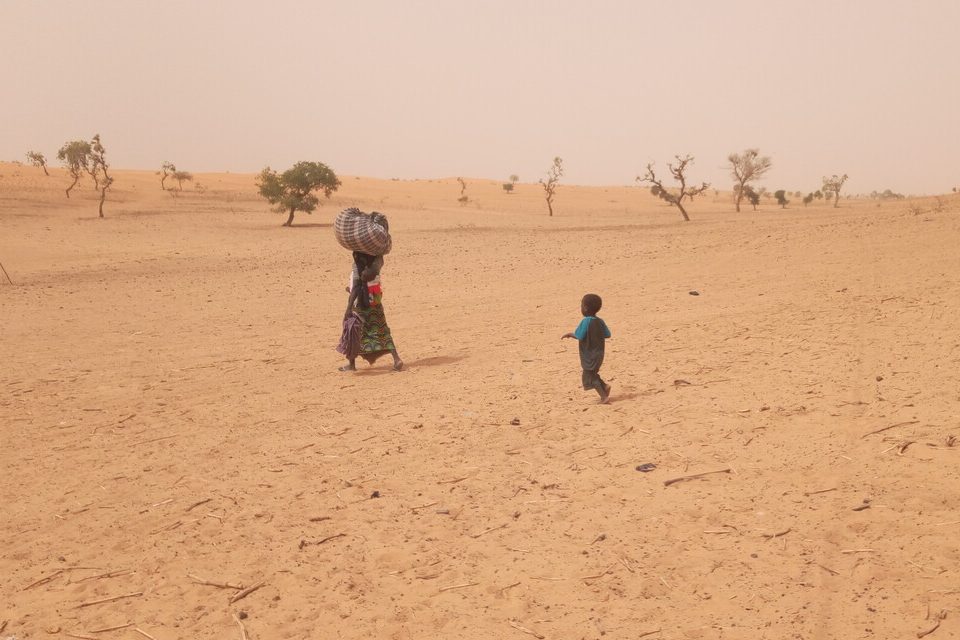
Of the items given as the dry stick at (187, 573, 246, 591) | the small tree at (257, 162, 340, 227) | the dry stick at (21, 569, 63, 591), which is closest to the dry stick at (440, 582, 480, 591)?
the dry stick at (187, 573, 246, 591)

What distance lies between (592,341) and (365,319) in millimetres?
3098

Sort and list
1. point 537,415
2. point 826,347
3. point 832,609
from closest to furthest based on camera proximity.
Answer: point 832,609, point 537,415, point 826,347

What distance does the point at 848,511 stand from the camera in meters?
3.91

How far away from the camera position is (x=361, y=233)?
300 inches

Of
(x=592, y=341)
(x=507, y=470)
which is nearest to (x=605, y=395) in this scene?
(x=592, y=341)

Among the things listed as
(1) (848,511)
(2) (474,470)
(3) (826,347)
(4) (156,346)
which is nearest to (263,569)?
(2) (474,470)

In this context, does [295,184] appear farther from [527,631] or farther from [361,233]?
[527,631]

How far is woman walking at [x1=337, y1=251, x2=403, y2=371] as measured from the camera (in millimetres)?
8016

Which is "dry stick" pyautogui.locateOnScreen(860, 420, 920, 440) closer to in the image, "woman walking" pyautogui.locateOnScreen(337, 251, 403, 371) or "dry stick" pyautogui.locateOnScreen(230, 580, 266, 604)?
"dry stick" pyautogui.locateOnScreen(230, 580, 266, 604)

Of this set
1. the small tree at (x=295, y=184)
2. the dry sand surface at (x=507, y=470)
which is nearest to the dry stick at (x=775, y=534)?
the dry sand surface at (x=507, y=470)

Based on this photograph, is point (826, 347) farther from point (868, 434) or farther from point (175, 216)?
point (175, 216)

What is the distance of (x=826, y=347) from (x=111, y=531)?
21.4 ft

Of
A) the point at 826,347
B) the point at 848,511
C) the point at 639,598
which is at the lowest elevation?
the point at 639,598

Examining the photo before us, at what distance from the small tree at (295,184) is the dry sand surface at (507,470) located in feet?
66.8
